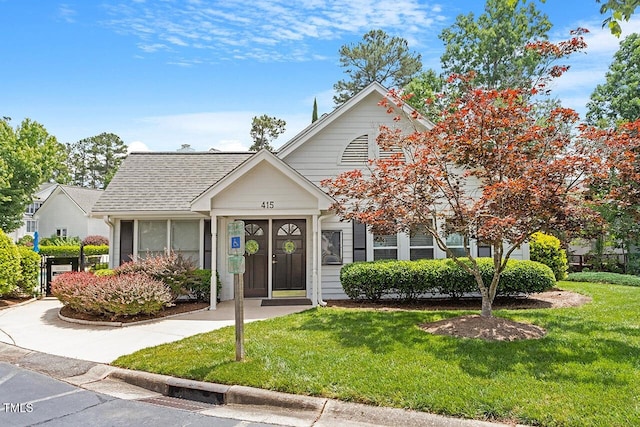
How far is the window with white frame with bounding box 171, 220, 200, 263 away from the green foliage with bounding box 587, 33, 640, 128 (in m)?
22.8

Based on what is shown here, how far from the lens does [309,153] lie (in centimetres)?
1294

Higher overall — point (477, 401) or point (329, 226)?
point (329, 226)

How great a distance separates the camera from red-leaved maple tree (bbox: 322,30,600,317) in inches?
281

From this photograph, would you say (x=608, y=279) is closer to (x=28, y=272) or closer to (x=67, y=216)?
(x=28, y=272)

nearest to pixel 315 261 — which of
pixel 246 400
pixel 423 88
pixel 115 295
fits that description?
pixel 115 295

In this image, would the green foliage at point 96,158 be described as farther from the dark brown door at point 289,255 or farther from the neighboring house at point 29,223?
the dark brown door at point 289,255

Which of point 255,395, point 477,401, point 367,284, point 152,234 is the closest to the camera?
point 477,401

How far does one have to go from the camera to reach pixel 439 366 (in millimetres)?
5777

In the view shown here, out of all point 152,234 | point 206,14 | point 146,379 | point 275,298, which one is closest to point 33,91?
point 152,234

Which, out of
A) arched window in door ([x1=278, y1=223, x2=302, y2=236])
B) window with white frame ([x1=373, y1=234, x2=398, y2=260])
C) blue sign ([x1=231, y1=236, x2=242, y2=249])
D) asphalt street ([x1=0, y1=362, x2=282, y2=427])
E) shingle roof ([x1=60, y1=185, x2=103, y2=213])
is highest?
shingle roof ([x1=60, y1=185, x2=103, y2=213])

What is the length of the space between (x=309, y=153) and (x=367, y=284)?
4.24 meters

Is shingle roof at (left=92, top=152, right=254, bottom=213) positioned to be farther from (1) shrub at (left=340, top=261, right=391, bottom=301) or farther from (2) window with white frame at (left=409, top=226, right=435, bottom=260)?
(2) window with white frame at (left=409, top=226, right=435, bottom=260)

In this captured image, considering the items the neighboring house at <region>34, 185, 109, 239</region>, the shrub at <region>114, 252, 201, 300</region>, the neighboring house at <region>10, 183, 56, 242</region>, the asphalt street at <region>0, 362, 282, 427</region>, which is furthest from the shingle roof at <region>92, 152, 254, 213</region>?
the neighboring house at <region>10, 183, 56, 242</region>

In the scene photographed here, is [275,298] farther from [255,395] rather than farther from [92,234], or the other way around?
[92,234]
